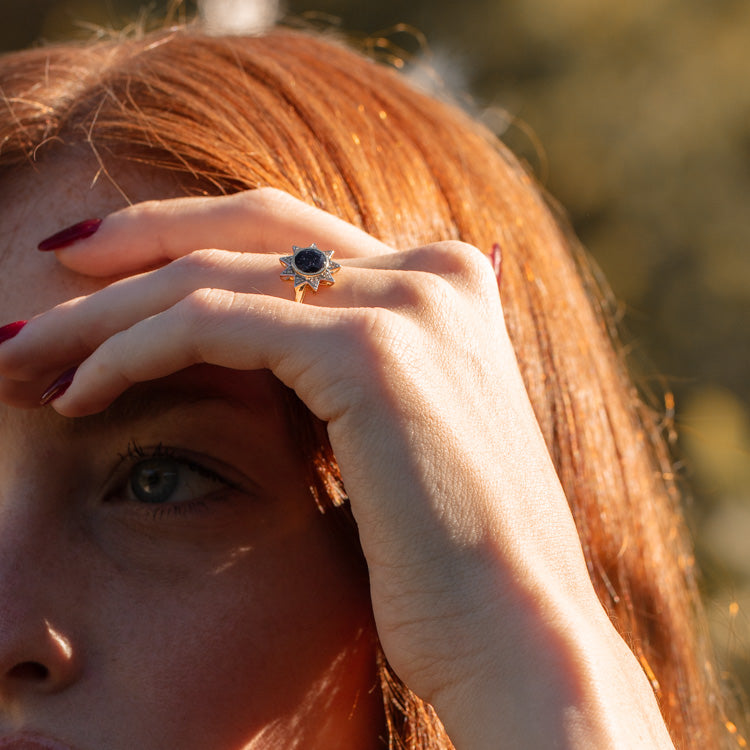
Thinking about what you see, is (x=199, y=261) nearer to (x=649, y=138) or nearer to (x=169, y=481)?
(x=169, y=481)

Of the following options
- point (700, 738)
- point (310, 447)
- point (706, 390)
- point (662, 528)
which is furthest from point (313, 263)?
point (706, 390)

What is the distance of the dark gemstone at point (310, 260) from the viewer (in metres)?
1.61

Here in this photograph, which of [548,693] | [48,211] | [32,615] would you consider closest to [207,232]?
[48,211]

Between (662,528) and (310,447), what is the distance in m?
1.34

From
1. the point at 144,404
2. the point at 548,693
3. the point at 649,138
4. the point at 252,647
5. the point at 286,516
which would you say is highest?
the point at 548,693

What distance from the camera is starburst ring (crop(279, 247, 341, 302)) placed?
5.25ft

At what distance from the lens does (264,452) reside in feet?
5.70

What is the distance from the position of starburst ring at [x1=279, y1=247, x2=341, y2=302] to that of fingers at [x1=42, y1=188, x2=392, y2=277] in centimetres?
10

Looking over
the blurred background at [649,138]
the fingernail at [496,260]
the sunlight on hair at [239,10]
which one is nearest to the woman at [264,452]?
the fingernail at [496,260]

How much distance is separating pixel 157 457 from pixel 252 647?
40 centimetres

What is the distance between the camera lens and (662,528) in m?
2.63

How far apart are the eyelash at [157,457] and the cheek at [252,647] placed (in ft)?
0.40

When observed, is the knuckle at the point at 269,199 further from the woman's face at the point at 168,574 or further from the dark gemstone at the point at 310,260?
the woman's face at the point at 168,574

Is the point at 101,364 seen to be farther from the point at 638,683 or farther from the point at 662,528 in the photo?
the point at 662,528
